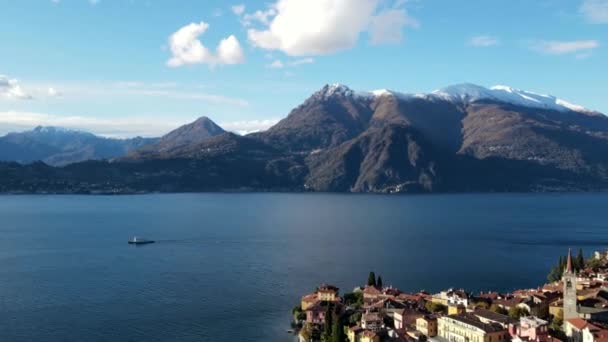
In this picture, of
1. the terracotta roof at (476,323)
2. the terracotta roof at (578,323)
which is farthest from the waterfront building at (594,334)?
the terracotta roof at (476,323)

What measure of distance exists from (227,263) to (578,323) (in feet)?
191

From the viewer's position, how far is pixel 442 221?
539 feet

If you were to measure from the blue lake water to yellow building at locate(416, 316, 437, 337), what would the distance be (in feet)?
39.2

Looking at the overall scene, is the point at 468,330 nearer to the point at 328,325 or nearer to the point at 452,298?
the point at 452,298

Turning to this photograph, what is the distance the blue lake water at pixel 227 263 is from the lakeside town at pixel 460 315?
4.83 m

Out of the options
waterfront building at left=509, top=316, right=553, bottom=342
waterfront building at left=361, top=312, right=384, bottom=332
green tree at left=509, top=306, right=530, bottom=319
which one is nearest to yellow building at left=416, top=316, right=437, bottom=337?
waterfront building at left=361, top=312, right=384, bottom=332

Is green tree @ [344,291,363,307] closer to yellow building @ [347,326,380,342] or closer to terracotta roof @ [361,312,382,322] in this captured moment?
terracotta roof @ [361,312,382,322]

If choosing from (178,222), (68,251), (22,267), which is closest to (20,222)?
(178,222)

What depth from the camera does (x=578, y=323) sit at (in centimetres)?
4803

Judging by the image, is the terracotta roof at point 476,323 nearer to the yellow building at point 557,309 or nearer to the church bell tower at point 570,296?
the church bell tower at point 570,296

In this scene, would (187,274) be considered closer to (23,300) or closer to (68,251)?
(23,300)

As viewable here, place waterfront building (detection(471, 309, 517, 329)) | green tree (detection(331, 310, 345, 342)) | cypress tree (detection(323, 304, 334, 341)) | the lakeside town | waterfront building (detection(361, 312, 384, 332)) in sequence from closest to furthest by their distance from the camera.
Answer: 1. the lakeside town
2. waterfront building (detection(471, 309, 517, 329))
3. green tree (detection(331, 310, 345, 342))
4. waterfront building (detection(361, 312, 384, 332))
5. cypress tree (detection(323, 304, 334, 341))

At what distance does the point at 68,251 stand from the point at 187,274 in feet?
107

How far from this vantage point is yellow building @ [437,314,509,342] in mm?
47269
